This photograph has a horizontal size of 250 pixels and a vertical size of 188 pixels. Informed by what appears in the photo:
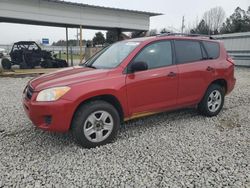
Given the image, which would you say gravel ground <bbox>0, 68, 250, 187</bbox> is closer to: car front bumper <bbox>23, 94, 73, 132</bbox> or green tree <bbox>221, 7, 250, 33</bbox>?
car front bumper <bbox>23, 94, 73, 132</bbox>

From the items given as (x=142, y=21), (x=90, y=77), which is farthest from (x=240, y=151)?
(x=142, y=21)

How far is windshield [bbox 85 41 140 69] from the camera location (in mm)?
4176

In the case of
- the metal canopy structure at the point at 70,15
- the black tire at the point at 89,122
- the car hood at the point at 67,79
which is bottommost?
the black tire at the point at 89,122

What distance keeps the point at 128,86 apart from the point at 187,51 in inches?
65.7

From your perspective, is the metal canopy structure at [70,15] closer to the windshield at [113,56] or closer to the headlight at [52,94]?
the windshield at [113,56]

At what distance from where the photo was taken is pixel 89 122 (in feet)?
12.0

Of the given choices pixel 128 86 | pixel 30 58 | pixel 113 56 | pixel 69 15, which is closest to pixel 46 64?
pixel 30 58

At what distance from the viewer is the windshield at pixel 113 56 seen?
4.18 metres

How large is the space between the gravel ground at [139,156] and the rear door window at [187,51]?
1.26 meters

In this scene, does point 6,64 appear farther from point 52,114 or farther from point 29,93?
point 52,114

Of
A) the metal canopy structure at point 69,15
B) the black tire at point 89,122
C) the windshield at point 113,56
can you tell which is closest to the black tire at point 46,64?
the metal canopy structure at point 69,15

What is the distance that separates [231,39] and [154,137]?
1656cm

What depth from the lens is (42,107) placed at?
3408mm

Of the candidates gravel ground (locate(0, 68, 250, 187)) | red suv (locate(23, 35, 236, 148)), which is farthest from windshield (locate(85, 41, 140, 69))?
gravel ground (locate(0, 68, 250, 187))
